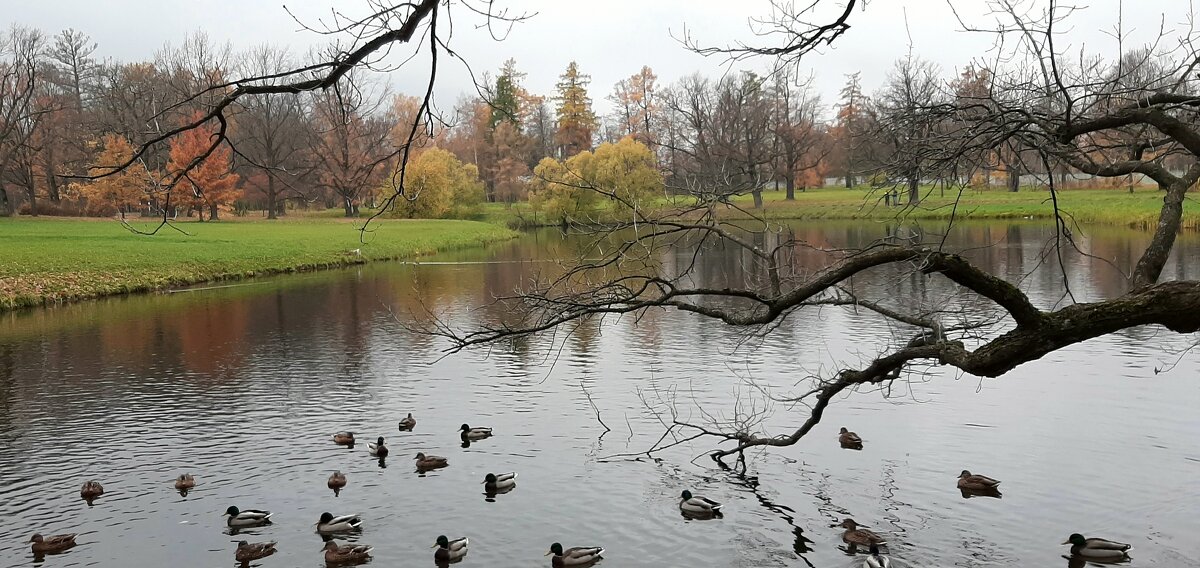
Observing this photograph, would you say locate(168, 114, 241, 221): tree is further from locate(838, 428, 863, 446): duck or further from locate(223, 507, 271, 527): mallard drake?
locate(838, 428, 863, 446): duck

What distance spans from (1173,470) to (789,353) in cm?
726

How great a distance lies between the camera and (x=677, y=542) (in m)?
9.34

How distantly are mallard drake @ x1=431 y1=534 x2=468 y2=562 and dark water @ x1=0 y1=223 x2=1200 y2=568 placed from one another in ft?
0.48

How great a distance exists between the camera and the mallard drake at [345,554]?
891 centimetres

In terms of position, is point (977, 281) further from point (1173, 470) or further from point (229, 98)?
point (1173, 470)

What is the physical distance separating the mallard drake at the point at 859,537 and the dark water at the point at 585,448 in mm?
168

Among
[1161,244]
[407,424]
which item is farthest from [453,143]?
[1161,244]

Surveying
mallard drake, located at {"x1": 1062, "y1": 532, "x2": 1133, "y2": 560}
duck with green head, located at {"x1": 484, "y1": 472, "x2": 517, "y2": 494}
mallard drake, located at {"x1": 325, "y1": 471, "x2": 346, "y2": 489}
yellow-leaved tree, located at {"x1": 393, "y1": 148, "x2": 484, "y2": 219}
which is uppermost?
yellow-leaved tree, located at {"x1": 393, "y1": 148, "x2": 484, "y2": 219}

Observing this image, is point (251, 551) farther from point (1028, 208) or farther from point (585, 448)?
point (1028, 208)

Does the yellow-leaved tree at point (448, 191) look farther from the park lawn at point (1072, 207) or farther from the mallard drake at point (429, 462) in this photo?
the mallard drake at point (429, 462)

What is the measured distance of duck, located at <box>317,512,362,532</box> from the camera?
9.59 meters

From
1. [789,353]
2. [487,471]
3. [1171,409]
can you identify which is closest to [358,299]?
[789,353]

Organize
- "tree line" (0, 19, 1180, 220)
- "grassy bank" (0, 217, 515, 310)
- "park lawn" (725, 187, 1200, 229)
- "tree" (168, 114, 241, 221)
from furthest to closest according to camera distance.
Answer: "tree" (168, 114, 241, 221) → "park lawn" (725, 187, 1200, 229) → "grassy bank" (0, 217, 515, 310) → "tree line" (0, 19, 1180, 220)

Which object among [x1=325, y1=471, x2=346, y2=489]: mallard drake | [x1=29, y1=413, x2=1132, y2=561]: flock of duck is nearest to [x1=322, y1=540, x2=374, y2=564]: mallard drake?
[x1=29, y1=413, x2=1132, y2=561]: flock of duck
